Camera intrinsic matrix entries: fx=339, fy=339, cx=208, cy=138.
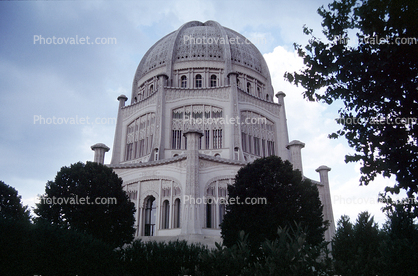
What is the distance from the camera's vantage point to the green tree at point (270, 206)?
852 inches

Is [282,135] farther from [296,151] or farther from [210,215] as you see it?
[210,215]

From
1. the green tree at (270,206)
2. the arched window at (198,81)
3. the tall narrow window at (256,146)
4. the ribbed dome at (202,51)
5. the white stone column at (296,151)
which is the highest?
the ribbed dome at (202,51)

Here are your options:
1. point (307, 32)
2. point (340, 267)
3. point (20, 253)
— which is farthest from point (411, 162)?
point (20, 253)

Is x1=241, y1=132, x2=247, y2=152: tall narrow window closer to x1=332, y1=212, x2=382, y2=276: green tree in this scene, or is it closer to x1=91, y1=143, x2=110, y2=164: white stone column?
x1=91, y1=143, x2=110, y2=164: white stone column

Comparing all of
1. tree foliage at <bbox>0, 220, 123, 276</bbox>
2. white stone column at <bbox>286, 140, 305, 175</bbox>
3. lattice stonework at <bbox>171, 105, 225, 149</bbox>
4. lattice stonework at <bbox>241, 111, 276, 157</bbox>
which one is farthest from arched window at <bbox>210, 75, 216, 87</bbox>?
tree foliage at <bbox>0, 220, 123, 276</bbox>

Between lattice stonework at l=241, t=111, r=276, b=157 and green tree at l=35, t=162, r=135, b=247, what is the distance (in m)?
17.5

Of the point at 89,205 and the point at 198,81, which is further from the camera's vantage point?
the point at 198,81

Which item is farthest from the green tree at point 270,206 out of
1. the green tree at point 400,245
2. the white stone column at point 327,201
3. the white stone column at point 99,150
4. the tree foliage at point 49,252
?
the white stone column at point 99,150

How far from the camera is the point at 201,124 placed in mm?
38625

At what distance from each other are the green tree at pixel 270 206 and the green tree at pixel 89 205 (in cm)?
705

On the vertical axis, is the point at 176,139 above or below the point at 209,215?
above

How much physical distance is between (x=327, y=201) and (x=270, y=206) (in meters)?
17.6

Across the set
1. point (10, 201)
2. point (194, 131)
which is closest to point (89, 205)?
point (194, 131)

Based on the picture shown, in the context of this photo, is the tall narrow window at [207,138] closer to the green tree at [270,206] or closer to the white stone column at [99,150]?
the white stone column at [99,150]
